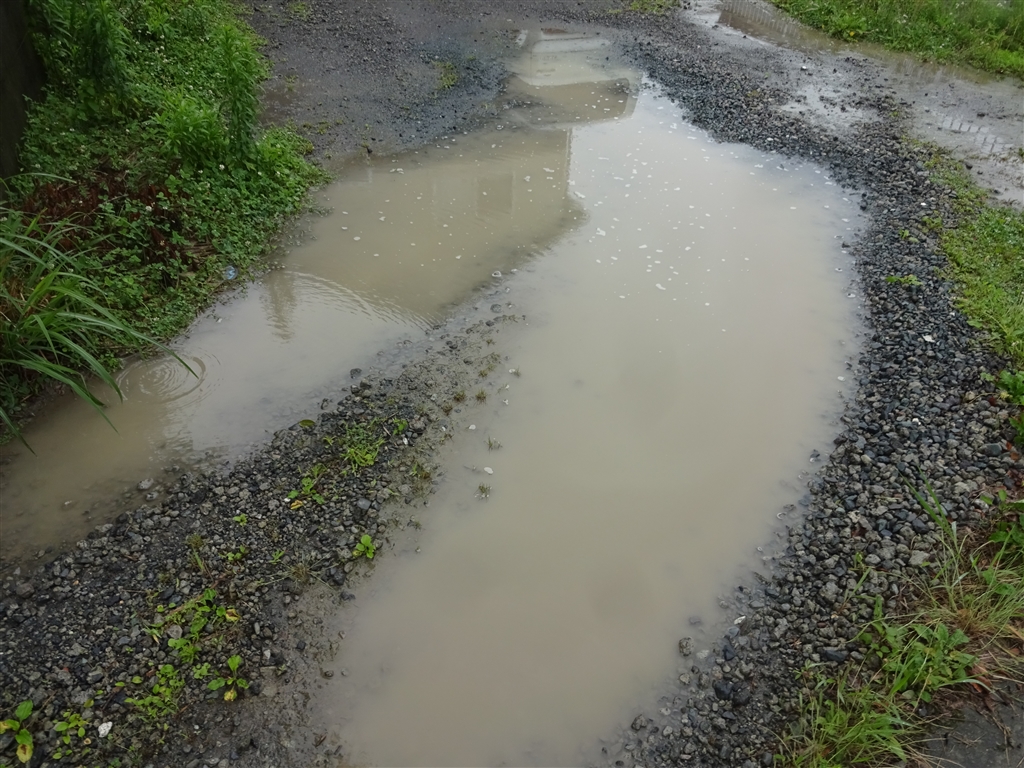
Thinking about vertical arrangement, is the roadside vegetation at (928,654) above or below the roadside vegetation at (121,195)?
below

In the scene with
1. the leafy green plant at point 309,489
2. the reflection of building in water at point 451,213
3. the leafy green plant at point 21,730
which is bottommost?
the leafy green plant at point 21,730

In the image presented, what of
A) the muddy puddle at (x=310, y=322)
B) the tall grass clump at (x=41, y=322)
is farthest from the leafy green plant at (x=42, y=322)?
the muddy puddle at (x=310, y=322)

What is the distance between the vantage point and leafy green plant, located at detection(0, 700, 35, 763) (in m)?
2.74

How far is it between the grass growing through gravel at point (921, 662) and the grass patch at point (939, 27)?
8857 mm

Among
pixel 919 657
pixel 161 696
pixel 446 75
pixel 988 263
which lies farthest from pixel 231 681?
pixel 446 75

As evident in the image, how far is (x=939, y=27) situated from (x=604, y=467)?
397 inches

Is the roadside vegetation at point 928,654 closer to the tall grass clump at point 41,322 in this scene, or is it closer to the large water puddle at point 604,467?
the large water puddle at point 604,467

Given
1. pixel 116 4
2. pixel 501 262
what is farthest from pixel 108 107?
pixel 501 262

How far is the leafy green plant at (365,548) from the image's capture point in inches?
141

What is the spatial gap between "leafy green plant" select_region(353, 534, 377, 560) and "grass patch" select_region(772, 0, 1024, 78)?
415 inches

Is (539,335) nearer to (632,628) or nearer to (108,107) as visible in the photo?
(632,628)

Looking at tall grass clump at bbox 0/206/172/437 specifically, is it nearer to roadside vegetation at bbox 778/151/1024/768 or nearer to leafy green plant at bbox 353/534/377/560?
leafy green plant at bbox 353/534/377/560

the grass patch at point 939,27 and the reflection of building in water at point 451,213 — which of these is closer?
the reflection of building in water at point 451,213

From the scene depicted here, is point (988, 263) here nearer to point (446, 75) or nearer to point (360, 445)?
point (360, 445)
